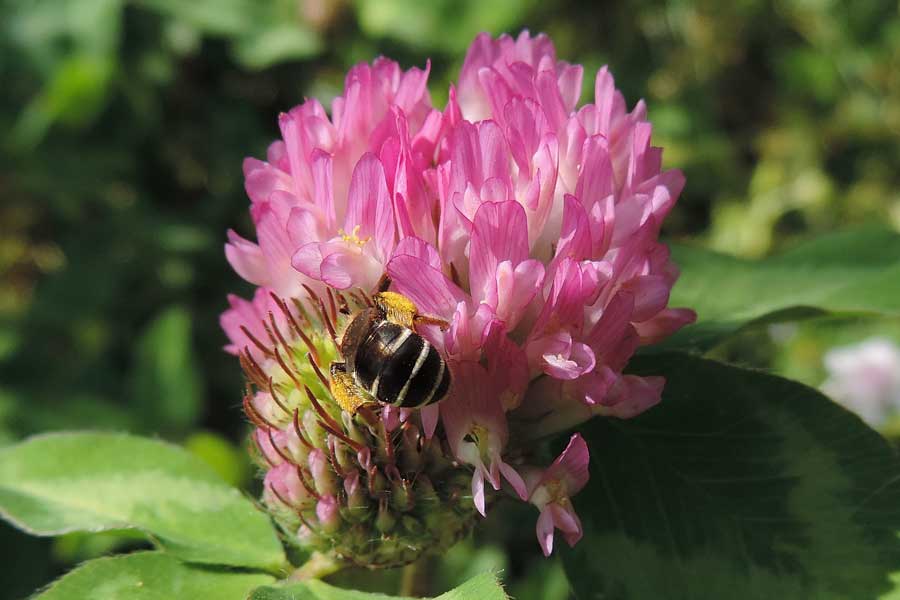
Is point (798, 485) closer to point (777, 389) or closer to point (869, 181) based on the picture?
point (777, 389)

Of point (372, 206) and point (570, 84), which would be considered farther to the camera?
point (570, 84)

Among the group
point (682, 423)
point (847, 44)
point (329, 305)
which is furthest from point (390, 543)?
point (847, 44)

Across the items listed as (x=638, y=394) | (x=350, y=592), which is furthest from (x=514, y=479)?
(x=350, y=592)

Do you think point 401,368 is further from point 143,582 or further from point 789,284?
point 789,284

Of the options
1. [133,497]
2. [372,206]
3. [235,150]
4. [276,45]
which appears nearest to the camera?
[372,206]

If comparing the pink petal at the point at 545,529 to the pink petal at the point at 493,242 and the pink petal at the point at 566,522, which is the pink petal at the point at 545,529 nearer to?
the pink petal at the point at 566,522

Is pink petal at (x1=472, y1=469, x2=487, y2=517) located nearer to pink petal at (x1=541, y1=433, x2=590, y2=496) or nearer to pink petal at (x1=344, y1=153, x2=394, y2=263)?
pink petal at (x1=541, y1=433, x2=590, y2=496)

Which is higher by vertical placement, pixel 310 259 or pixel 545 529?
pixel 310 259
